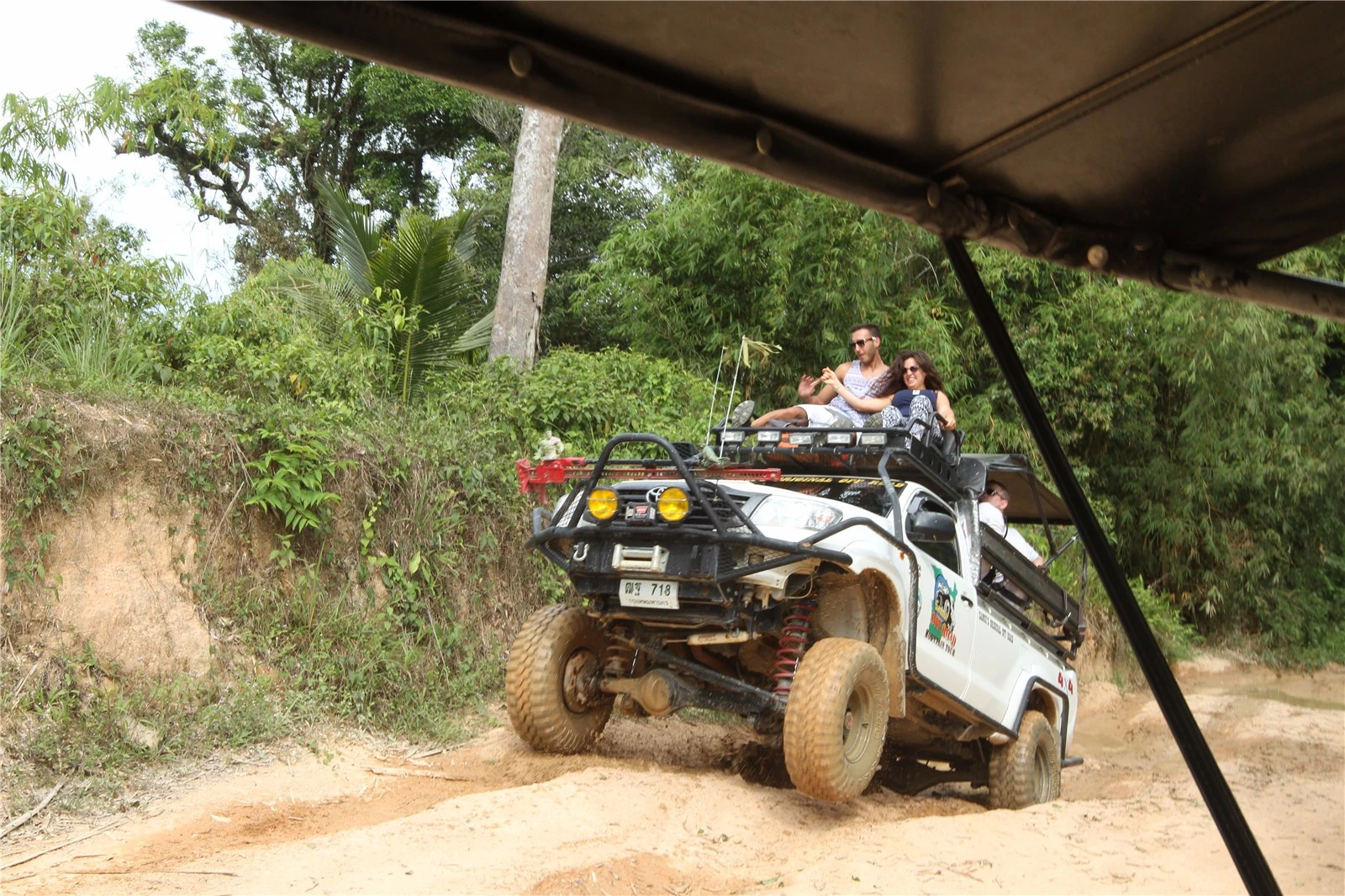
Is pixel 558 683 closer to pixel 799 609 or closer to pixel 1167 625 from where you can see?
pixel 799 609

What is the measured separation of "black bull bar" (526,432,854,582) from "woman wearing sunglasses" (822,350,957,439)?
1.96m

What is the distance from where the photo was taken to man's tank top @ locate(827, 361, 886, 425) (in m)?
8.95

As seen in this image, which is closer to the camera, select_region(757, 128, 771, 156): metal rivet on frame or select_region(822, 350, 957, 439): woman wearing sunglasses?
select_region(757, 128, 771, 156): metal rivet on frame

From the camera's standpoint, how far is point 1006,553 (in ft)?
28.4

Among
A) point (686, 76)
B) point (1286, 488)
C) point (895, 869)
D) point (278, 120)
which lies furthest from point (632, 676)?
point (278, 120)

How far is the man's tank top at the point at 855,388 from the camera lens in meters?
8.95

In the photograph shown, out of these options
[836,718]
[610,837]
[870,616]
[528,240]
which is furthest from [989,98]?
[528,240]

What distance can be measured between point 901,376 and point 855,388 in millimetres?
461

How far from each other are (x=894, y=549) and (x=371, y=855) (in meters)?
3.33

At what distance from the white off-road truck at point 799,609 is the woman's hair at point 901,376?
662mm

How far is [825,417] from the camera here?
8.85 meters

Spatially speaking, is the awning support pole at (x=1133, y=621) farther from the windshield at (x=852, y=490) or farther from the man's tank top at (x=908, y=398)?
the man's tank top at (x=908, y=398)

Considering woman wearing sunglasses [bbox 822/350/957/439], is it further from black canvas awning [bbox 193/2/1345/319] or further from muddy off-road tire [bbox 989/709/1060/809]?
black canvas awning [bbox 193/2/1345/319]

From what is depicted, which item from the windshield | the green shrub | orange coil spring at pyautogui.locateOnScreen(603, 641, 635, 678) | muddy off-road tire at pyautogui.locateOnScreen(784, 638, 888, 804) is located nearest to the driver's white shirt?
the windshield
